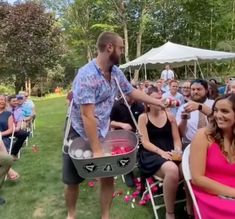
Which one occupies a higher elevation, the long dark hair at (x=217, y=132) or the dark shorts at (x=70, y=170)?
the long dark hair at (x=217, y=132)

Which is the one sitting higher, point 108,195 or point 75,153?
point 75,153

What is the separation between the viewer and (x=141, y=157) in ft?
12.6

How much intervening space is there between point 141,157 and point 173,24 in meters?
25.0

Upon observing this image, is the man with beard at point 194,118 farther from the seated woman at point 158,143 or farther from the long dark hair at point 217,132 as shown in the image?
the long dark hair at point 217,132

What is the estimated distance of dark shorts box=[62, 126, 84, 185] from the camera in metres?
3.12

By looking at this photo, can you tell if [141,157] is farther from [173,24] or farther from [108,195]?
[173,24]

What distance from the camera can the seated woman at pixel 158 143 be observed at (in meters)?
3.52

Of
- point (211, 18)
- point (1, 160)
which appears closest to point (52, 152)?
point (1, 160)

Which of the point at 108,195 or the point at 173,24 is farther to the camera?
the point at 173,24

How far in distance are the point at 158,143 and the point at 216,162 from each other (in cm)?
144

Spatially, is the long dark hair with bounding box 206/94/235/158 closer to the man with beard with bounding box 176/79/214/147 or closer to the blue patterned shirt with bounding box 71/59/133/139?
the blue patterned shirt with bounding box 71/59/133/139

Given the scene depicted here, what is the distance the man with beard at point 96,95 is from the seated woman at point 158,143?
0.65m

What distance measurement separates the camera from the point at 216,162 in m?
2.52

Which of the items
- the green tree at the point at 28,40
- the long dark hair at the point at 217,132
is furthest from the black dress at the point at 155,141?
the green tree at the point at 28,40
